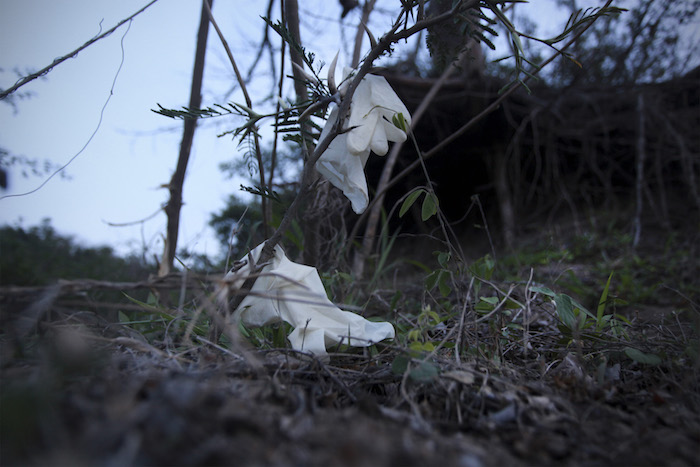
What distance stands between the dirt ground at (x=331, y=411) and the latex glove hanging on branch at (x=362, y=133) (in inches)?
15.5

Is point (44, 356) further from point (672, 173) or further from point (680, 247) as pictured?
point (672, 173)

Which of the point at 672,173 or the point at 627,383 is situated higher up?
the point at 672,173

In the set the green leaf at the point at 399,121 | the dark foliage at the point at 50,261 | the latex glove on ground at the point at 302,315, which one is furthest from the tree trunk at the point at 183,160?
the green leaf at the point at 399,121

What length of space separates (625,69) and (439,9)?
2.71 m

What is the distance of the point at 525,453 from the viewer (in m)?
0.61

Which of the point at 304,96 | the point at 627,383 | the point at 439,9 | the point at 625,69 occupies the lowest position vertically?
the point at 627,383

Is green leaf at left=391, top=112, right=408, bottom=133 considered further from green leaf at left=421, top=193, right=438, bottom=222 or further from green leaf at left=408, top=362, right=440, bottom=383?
green leaf at left=408, top=362, right=440, bottom=383

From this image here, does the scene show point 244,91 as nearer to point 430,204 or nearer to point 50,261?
point 430,204

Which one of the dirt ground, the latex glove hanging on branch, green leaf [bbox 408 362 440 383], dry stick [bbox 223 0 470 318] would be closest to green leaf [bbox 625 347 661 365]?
the dirt ground

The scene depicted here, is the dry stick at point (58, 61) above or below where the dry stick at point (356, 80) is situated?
above

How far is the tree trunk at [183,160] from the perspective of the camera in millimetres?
1962

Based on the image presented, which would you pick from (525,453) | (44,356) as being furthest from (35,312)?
(525,453)

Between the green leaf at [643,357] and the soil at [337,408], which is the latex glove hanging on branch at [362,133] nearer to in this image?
the soil at [337,408]

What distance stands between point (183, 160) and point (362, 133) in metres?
1.34
